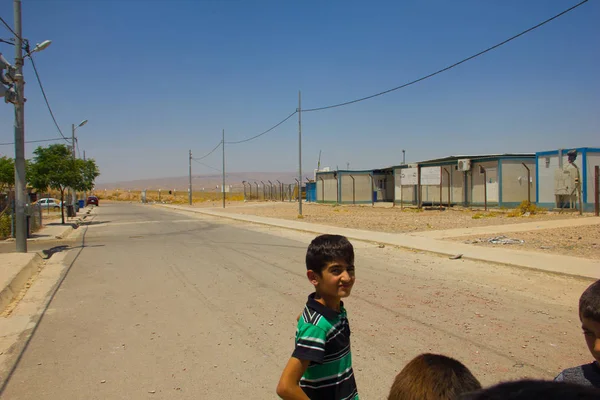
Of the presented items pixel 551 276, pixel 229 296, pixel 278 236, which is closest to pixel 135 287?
pixel 229 296

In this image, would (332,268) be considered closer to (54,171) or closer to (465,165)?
(54,171)

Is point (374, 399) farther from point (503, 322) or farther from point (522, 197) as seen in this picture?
point (522, 197)

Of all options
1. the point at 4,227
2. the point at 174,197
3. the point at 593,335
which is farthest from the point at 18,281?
the point at 174,197

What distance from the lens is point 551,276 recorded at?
9711 mm

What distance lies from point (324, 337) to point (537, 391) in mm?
1547

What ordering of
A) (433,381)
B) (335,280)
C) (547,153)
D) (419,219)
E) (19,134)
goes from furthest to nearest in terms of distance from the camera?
(547,153), (419,219), (19,134), (335,280), (433,381)

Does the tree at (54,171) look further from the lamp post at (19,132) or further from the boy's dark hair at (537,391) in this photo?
the boy's dark hair at (537,391)

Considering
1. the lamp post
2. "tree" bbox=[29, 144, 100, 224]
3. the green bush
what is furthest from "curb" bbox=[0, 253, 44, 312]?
"tree" bbox=[29, 144, 100, 224]

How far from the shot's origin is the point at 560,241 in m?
14.8

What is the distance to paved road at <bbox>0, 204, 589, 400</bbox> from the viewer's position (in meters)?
4.69

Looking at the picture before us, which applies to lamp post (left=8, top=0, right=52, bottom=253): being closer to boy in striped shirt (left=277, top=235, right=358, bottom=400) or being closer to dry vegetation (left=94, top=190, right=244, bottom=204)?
boy in striped shirt (left=277, top=235, right=358, bottom=400)

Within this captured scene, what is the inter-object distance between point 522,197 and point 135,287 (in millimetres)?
29568

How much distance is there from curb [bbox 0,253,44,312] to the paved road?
84cm

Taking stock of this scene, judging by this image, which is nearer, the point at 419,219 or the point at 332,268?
the point at 332,268
